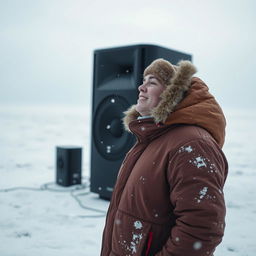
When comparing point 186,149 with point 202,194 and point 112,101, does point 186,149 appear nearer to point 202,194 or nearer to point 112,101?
point 202,194

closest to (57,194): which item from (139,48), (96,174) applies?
(96,174)

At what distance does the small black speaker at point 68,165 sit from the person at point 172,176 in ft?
6.76

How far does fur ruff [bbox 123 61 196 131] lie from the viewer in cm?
88

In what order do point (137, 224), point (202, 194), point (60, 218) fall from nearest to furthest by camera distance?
1. point (202, 194)
2. point (137, 224)
3. point (60, 218)

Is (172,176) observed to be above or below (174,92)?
below

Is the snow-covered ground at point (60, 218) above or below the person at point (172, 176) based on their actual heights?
below

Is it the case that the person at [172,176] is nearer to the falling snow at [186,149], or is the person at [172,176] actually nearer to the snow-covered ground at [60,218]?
the falling snow at [186,149]

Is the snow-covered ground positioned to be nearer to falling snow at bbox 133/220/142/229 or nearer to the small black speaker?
the small black speaker

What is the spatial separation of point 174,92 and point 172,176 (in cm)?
26

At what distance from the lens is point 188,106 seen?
90 centimetres

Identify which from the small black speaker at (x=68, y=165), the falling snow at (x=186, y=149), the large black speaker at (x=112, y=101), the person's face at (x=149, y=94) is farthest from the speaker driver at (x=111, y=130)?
the falling snow at (x=186, y=149)

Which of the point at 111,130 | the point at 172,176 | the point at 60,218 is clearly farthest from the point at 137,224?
the point at 111,130

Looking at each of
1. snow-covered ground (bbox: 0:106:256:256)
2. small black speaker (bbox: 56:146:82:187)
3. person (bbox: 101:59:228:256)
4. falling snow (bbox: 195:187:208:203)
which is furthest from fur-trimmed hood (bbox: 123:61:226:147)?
small black speaker (bbox: 56:146:82:187)

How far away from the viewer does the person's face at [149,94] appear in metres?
0.95
